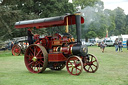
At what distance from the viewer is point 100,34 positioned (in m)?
57.0

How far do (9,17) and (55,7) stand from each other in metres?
15.2

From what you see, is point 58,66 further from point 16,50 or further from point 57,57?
point 16,50

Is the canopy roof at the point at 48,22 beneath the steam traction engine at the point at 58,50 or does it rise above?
above

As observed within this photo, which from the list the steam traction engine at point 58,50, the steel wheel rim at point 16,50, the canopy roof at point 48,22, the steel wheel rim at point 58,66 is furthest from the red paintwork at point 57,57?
the steel wheel rim at point 16,50

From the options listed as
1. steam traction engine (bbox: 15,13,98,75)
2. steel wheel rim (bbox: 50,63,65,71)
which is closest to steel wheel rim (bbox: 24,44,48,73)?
steam traction engine (bbox: 15,13,98,75)

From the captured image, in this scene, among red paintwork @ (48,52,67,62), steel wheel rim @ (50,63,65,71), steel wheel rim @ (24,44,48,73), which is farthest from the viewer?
steel wheel rim @ (50,63,65,71)

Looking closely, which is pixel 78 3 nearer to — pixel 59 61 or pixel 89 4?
pixel 89 4

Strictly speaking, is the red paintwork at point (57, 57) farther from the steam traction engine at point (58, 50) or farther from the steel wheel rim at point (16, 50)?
the steel wheel rim at point (16, 50)

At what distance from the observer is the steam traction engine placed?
8.86 meters

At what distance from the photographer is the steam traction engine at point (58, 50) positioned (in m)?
8.86

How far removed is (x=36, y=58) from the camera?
31.4ft

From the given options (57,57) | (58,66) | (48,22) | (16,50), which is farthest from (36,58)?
(16,50)

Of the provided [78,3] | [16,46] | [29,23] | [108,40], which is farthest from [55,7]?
[29,23]

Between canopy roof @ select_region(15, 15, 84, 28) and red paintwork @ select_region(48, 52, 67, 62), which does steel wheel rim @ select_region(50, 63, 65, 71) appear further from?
canopy roof @ select_region(15, 15, 84, 28)
